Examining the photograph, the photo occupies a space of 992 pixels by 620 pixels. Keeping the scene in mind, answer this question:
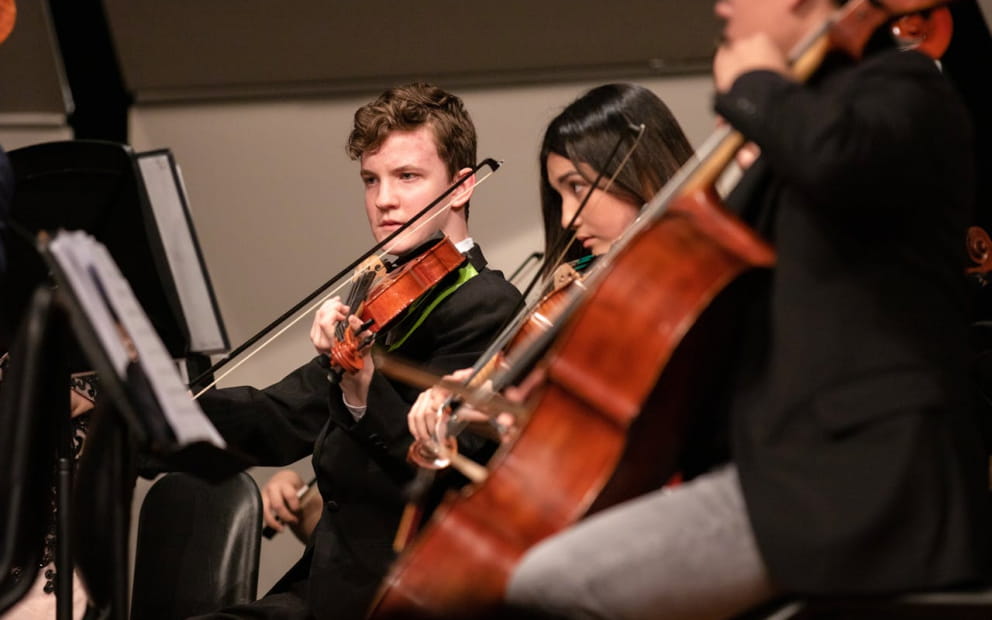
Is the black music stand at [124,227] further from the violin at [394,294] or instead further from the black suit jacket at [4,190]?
the violin at [394,294]

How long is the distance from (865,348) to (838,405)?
71 mm

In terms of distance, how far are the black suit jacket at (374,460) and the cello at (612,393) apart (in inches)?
30.1

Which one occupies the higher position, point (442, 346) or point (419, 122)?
point (419, 122)

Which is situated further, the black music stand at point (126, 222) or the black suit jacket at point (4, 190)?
the black music stand at point (126, 222)

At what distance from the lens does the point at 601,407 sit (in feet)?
4.53

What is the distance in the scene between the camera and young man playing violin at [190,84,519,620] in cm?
221

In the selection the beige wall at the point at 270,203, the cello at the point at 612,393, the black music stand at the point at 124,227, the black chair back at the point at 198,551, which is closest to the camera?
the cello at the point at 612,393

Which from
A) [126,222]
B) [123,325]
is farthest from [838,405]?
[126,222]

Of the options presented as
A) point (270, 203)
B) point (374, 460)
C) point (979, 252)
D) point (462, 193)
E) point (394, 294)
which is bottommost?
point (979, 252)

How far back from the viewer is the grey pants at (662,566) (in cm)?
130

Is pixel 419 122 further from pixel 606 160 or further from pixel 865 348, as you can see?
pixel 865 348

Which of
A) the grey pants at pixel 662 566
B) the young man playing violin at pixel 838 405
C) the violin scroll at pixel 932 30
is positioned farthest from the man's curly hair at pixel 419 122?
the grey pants at pixel 662 566

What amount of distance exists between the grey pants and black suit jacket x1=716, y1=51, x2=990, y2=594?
4 cm

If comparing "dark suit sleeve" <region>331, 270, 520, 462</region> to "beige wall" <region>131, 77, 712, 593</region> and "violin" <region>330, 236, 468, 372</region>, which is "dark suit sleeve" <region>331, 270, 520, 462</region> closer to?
"violin" <region>330, 236, 468, 372</region>
